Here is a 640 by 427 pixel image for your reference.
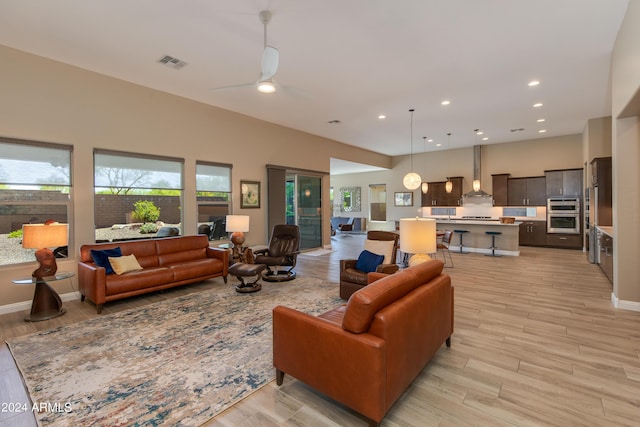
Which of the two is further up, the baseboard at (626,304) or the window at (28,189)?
the window at (28,189)

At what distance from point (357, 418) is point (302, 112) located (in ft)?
19.5

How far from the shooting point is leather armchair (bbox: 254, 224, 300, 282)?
5.55m

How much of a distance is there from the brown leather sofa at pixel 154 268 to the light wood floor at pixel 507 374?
9.7 inches

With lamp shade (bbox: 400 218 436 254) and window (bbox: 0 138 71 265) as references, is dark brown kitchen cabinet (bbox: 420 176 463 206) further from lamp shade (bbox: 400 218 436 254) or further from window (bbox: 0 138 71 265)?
window (bbox: 0 138 71 265)

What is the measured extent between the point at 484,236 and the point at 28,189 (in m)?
9.69

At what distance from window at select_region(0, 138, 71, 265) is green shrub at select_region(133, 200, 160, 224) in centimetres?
99

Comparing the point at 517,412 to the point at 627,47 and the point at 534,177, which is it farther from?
the point at 534,177

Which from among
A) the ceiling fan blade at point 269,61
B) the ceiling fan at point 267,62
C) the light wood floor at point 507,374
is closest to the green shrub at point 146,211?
the light wood floor at point 507,374

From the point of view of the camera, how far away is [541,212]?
9.36 meters

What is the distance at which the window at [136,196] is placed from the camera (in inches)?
193

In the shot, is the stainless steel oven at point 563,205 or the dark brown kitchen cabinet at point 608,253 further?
the stainless steel oven at point 563,205

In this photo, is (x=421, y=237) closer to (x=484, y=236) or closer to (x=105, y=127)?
(x=105, y=127)

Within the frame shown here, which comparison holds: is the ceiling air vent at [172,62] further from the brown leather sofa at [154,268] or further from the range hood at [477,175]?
the range hood at [477,175]

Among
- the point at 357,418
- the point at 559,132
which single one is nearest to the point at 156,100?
the point at 357,418
